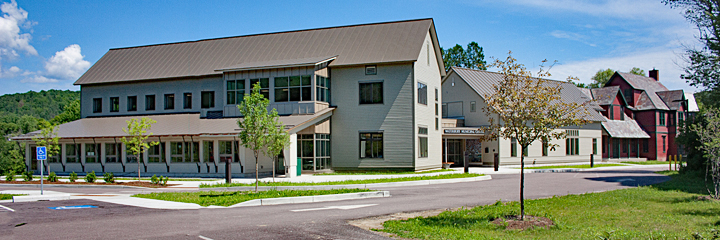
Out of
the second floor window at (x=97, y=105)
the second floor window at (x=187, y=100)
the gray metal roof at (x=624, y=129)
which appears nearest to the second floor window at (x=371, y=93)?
the second floor window at (x=187, y=100)

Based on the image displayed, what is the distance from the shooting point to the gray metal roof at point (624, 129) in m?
49.6

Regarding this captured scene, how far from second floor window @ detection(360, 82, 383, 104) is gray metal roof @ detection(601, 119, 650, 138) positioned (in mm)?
29222

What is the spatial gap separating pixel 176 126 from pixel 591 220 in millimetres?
25748

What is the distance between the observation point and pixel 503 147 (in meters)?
37.7

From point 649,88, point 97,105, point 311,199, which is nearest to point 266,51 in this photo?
point 97,105

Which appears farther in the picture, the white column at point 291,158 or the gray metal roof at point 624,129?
the gray metal roof at point 624,129

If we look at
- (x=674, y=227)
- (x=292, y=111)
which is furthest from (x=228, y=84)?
(x=674, y=227)

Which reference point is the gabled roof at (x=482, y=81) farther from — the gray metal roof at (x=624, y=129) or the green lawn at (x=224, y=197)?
the green lawn at (x=224, y=197)

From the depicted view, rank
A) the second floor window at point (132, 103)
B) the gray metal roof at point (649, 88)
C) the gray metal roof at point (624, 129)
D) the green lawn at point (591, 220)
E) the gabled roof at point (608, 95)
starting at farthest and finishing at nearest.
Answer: the gray metal roof at point (649, 88) → the gabled roof at point (608, 95) → the gray metal roof at point (624, 129) → the second floor window at point (132, 103) → the green lawn at point (591, 220)

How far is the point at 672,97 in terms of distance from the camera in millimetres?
56500

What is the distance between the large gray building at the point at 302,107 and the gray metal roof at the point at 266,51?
0.09 meters

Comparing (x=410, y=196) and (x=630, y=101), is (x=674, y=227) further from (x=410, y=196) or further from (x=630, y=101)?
(x=630, y=101)

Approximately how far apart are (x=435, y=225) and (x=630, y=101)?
54081mm

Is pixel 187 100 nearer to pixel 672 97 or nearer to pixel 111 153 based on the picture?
pixel 111 153
